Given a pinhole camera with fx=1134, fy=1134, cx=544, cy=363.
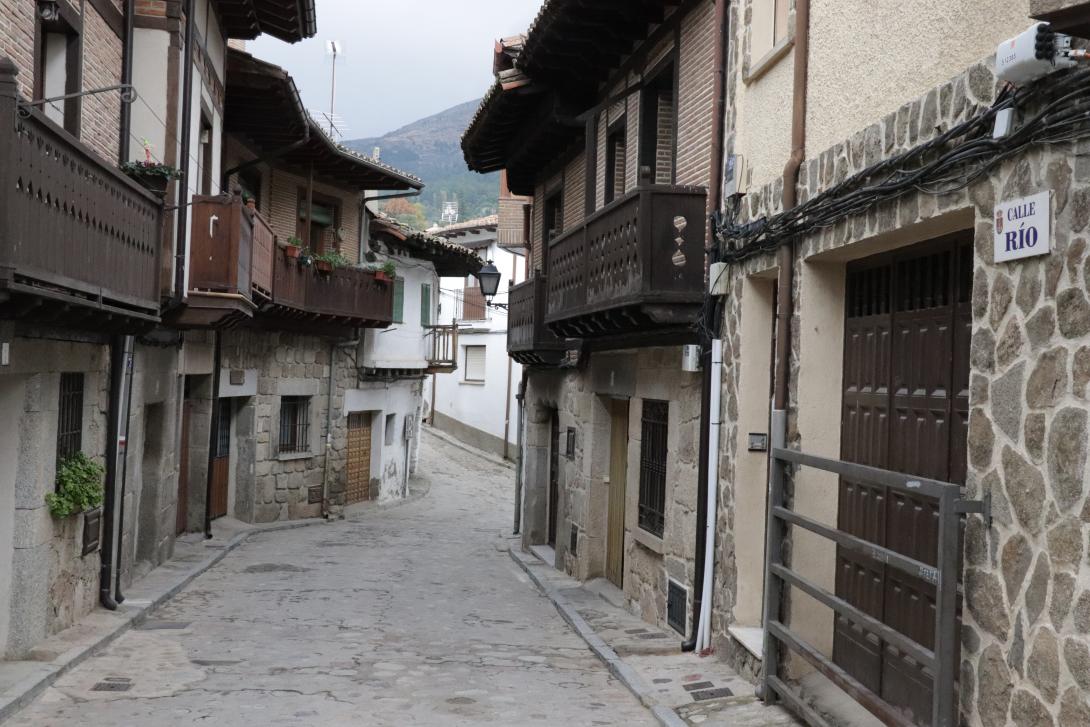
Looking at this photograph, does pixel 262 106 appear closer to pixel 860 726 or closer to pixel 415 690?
pixel 415 690

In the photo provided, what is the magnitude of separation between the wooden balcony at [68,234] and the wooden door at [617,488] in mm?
5870

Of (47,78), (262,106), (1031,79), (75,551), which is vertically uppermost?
(262,106)

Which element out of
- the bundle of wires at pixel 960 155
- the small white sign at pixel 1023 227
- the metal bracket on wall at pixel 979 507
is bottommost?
the metal bracket on wall at pixel 979 507

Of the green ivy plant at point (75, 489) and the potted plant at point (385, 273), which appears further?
the potted plant at point (385, 273)

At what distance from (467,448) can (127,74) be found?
28.7 metres

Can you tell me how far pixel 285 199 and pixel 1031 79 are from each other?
19.1m

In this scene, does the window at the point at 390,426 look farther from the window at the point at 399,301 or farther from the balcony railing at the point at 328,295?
the balcony railing at the point at 328,295

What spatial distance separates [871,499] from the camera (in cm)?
682

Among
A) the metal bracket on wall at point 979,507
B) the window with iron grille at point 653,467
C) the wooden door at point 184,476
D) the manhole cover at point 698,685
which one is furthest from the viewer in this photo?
the wooden door at point 184,476

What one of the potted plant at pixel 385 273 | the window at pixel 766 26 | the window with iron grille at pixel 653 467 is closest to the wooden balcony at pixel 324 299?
the potted plant at pixel 385 273

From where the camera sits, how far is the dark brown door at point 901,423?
5.93 metres

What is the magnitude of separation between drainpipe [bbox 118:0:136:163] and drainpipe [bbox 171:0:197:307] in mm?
910

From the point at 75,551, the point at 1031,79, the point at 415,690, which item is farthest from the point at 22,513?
the point at 1031,79

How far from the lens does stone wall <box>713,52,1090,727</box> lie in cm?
423
